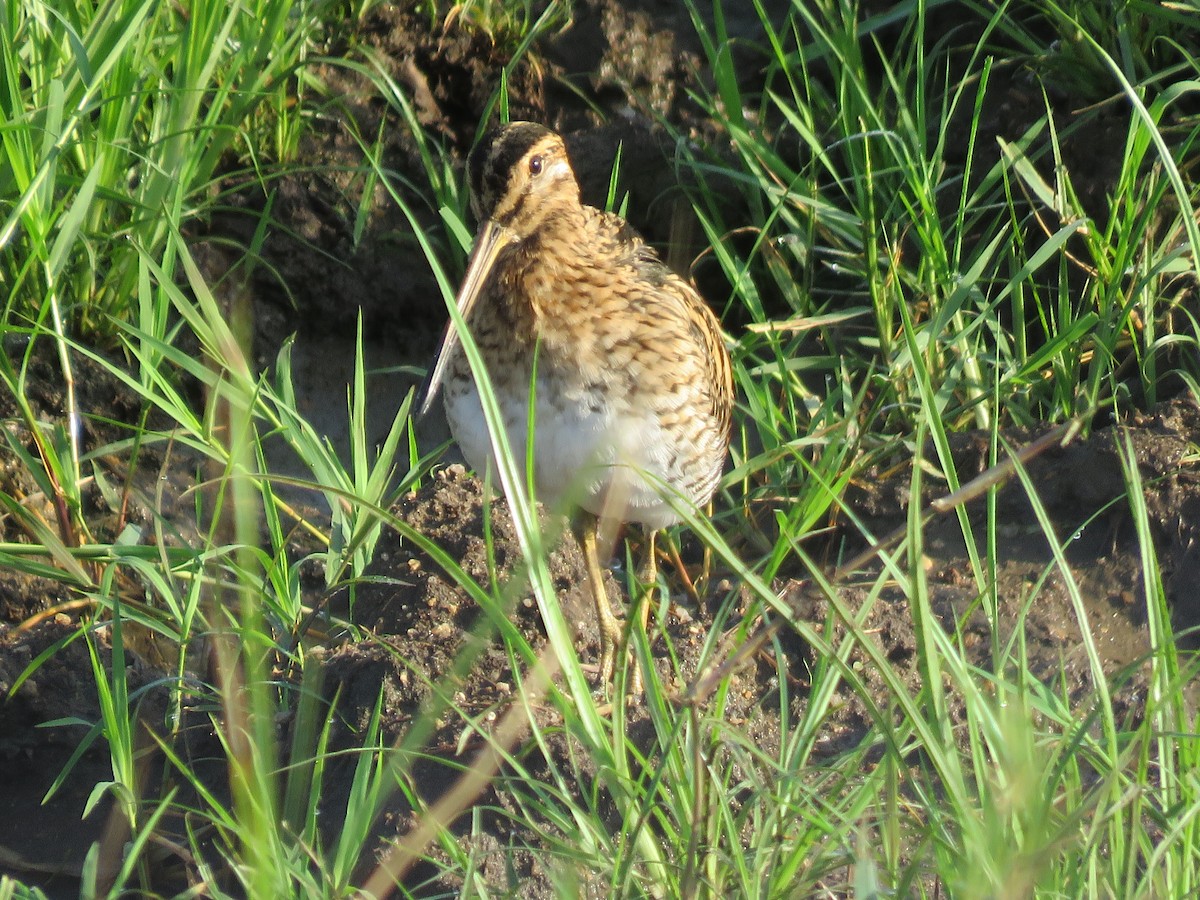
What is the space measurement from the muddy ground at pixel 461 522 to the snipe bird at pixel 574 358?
241 mm

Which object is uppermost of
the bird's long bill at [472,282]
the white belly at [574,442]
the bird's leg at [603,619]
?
the bird's long bill at [472,282]

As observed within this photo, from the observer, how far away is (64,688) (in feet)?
10.6

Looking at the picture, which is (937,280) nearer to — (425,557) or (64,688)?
(425,557)

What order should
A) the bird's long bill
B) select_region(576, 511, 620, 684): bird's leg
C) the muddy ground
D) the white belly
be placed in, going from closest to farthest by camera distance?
the muddy ground < the white belly < the bird's long bill < select_region(576, 511, 620, 684): bird's leg

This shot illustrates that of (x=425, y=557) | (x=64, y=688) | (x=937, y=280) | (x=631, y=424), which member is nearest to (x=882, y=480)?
(x=937, y=280)

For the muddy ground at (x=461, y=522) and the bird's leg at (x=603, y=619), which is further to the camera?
the bird's leg at (x=603, y=619)

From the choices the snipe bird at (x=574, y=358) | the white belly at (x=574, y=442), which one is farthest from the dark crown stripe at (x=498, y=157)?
the white belly at (x=574, y=442)

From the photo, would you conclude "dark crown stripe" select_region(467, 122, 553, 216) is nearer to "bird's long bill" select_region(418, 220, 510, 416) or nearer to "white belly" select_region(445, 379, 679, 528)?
"bird's long bill" select_region(418, 220, 510, 416)

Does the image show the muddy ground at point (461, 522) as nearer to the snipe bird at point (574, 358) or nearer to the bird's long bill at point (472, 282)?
the snipe bird at point (574, 358)

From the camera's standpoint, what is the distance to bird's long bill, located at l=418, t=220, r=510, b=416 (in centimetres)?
334

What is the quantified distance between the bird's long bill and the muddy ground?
0.37m

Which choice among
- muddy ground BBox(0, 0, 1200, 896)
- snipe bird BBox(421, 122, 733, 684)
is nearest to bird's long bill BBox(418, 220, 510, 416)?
snipe bird BBox(421, 122, 733, 684)

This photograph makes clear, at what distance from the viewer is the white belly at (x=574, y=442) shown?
3227 mm

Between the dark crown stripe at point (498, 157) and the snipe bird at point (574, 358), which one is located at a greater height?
the dark crown stripe at point (498, 157)
